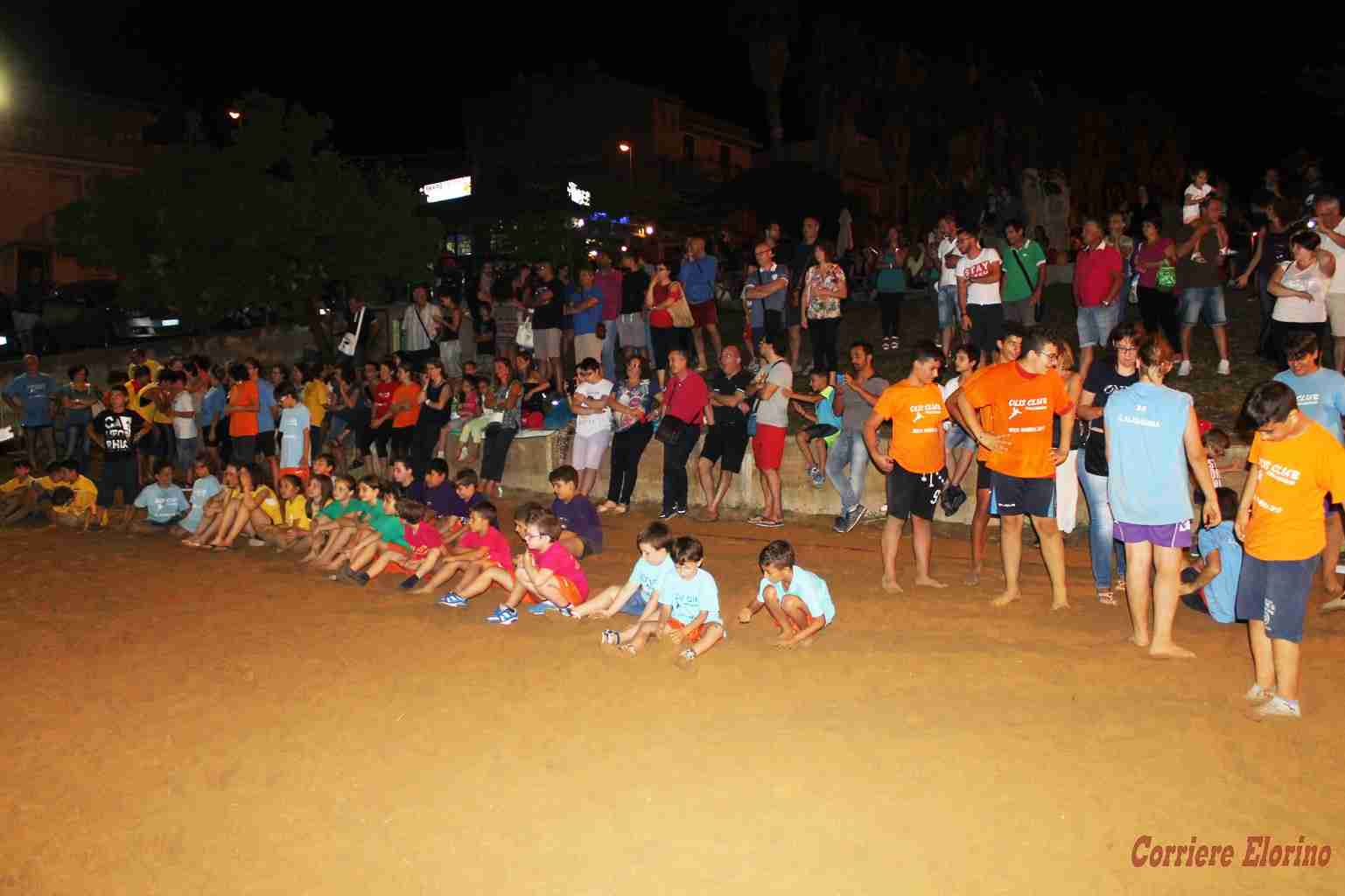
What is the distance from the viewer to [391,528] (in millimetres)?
10898

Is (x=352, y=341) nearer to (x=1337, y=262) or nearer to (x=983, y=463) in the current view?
(x=983, y=463)

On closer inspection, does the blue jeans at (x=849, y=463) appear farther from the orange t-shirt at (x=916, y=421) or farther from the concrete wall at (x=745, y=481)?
the orange t-shirt at (x=916, y=421)

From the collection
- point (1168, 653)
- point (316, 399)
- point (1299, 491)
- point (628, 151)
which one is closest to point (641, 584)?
point (1168, 653)

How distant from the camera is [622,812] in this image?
5.57 meters

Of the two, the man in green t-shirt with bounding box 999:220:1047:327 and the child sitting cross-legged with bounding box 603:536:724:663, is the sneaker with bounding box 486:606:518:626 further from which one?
the man in green t-shirt with bounding box 999:220:1047:327

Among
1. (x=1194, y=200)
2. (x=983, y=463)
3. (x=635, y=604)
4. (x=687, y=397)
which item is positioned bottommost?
(x=635, y=604)

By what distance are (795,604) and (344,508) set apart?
561 cm

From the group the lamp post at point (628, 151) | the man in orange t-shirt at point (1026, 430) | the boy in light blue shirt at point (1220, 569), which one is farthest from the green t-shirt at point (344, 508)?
the lamp post at point (628, 151)

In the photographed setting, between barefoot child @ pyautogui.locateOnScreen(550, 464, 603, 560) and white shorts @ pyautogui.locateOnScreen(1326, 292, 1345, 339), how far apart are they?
718cm

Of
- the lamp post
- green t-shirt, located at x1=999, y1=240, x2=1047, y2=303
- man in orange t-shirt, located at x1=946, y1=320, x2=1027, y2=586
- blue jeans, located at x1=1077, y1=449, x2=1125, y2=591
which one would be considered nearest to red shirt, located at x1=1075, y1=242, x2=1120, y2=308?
green t-shirt, located at x1=999, y1=240, x2=1047, y2=303

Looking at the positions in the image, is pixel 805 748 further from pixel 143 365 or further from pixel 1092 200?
pixel 1092 200

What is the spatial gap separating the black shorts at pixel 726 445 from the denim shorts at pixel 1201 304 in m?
5.10

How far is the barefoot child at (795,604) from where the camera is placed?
7774 mm

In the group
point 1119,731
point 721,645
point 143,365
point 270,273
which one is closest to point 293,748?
point 721,645
